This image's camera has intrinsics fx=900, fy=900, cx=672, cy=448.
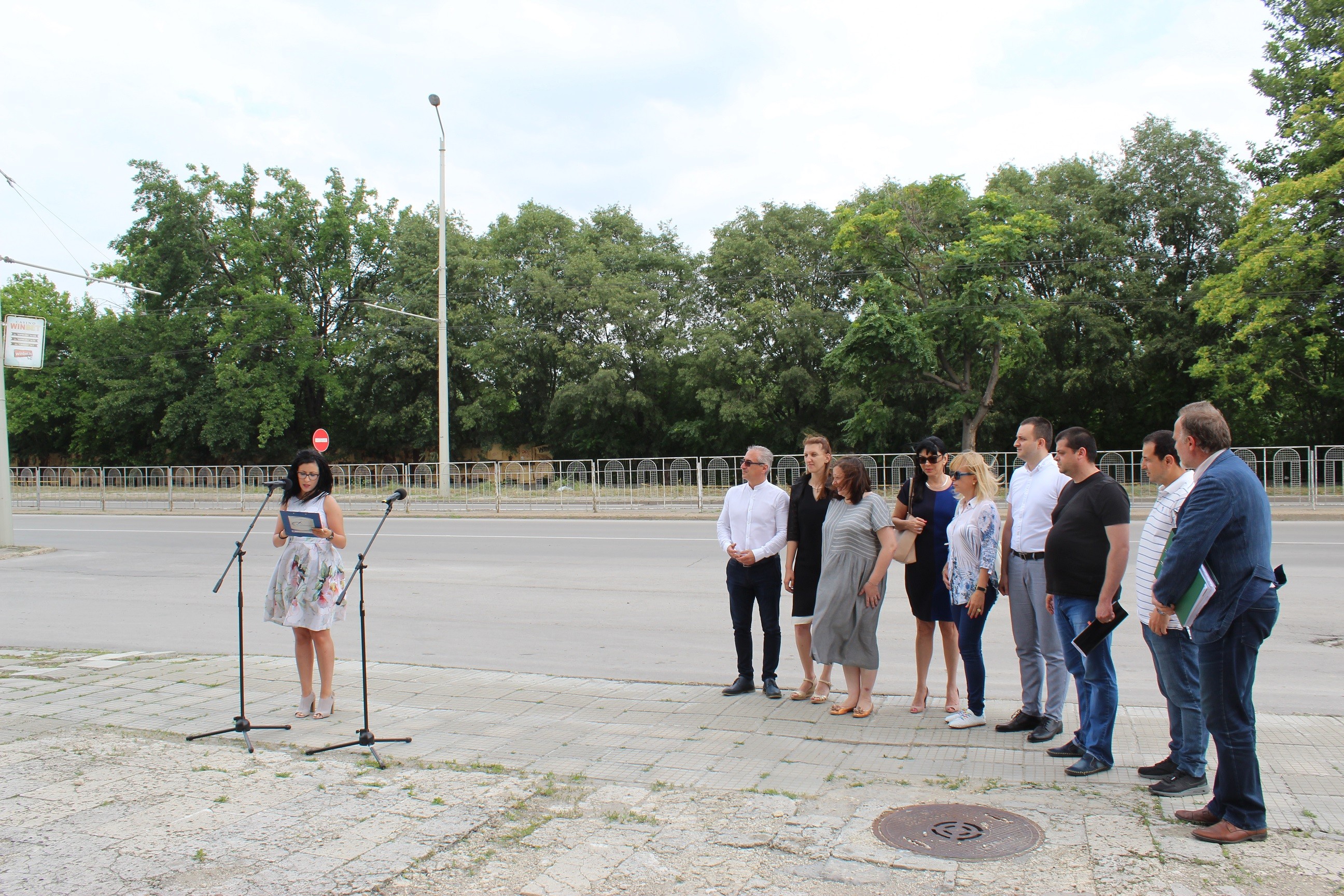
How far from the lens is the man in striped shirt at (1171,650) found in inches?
168

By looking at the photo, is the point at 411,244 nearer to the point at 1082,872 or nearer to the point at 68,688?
the point at 68,688

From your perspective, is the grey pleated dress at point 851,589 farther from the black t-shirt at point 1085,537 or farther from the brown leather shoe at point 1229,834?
the brown leather shoe at point 1229,834

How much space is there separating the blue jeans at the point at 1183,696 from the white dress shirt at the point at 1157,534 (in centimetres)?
11

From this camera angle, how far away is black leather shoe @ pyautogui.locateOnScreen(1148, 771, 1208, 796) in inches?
167

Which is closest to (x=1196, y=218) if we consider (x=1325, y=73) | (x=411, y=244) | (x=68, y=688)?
(x=1325, y=73)

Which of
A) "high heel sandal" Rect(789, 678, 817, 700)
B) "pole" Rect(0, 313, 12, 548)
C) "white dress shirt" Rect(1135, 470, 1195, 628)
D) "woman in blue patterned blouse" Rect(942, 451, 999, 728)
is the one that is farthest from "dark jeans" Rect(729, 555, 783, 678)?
"pole" Rect(0, 313, 12, 548)

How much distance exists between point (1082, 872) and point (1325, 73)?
35.2 metres

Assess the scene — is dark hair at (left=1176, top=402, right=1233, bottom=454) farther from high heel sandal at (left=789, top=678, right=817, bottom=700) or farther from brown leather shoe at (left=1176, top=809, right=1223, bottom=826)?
high heel sandal at (left=789, top=678, right=817, bottom=700)

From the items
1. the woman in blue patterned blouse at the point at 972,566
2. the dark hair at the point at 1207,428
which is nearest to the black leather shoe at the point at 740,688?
the woman in blue patterned blouse at the point at 972,566

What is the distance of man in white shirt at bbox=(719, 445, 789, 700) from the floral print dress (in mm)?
2710

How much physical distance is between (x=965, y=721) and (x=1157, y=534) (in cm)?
181

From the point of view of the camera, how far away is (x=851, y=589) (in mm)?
5816

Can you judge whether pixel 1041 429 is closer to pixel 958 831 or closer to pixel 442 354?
pixel 958 831

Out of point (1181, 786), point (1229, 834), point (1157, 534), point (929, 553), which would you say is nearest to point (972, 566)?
point (929, 553)
